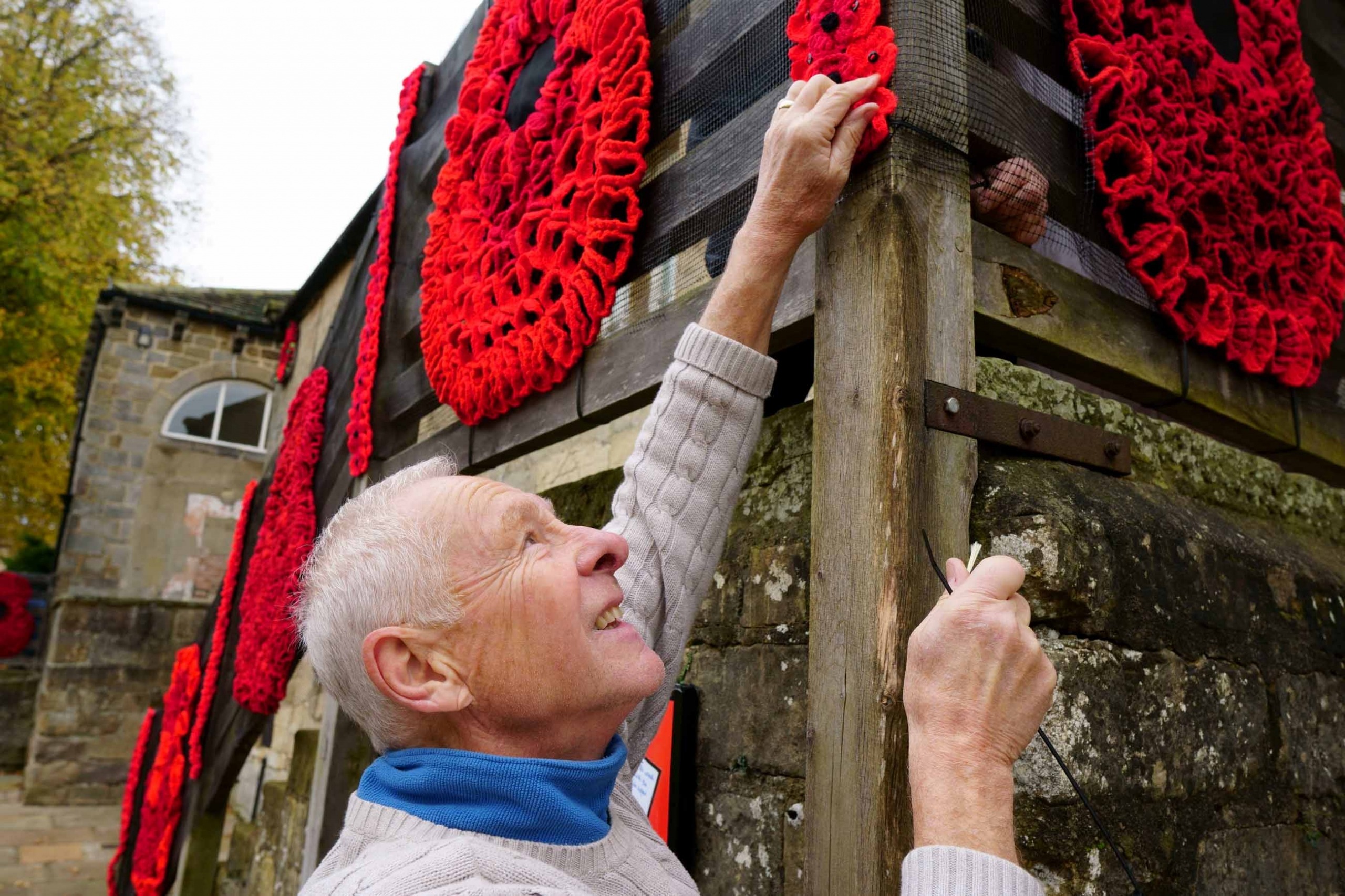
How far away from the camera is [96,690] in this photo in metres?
11.0

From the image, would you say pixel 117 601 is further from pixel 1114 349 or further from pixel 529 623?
pixel 1114 349

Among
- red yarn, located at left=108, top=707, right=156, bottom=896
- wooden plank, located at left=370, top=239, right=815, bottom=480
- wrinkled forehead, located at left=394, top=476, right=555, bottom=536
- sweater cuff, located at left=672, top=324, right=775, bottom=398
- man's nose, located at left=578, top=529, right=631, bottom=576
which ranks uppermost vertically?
wooden plank, located at left=370, top=239, right=815, bottom=480

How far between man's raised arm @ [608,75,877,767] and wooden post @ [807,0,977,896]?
0.12 metres

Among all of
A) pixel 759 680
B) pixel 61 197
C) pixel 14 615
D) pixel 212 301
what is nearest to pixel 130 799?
pixel 759 680

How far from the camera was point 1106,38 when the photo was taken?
7.00ft

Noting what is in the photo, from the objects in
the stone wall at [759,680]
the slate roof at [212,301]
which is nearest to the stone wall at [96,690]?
the slate roof at [212,301]

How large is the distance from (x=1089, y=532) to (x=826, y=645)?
549 mm

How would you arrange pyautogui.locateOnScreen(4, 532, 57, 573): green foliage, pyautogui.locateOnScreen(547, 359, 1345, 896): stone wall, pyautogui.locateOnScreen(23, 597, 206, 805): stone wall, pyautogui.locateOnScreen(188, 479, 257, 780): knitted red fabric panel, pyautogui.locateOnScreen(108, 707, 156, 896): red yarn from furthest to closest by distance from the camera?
1. pyautogui.locateOnScreen(4, 532, 57, 573): green foliage
2. pyautogui.locateOnScreen(23, 597, 206, 805): stone wall
3. pyautogui.locateOnScreen(108, 707, 156, 896): red yarn
4. pyautogui.locateOnScreen(188, 479, 257, 780): knitted red fabric panel
5. pyautogui.locateOnScreen(547, 359, 1345, 896): stone wall

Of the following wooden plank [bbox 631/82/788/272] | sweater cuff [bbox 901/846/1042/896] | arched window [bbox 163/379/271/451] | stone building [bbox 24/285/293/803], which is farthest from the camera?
arched window [bbox 163/379/271/451]

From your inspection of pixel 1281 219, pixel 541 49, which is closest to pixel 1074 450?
pixel 1281 219

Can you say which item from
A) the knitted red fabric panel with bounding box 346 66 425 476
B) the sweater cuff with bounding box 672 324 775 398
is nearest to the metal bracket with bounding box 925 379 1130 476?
the sweater cuff with bounding box 672 324 775 398

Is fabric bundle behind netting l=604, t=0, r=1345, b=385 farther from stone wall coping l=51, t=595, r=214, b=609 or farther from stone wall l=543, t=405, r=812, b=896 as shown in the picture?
stone wall coping l=51, t=595, r=214, b=609

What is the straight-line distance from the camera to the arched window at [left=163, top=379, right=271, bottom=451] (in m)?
14.2

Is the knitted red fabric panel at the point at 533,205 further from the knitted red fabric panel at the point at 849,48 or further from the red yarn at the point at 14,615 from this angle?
the red yarn at the point at 14,615
